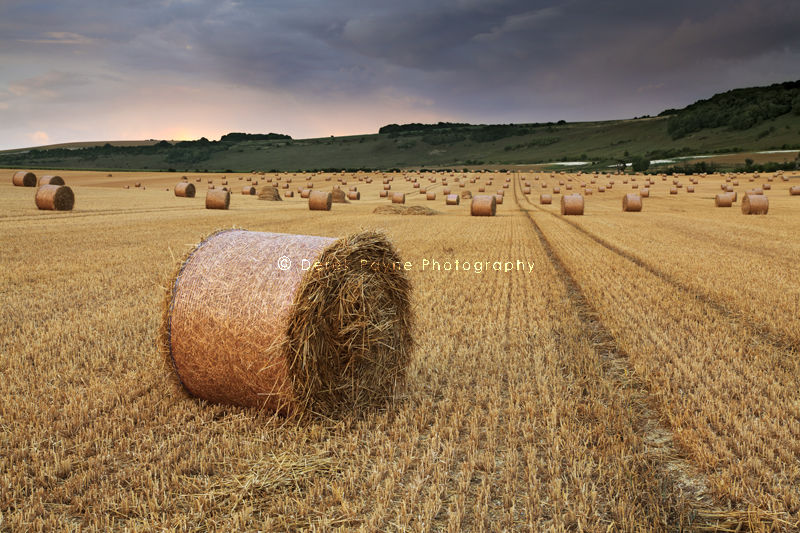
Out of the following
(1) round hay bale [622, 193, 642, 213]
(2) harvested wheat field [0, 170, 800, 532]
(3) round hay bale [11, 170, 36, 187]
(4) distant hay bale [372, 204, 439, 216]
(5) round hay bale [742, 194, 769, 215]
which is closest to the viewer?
(2) harvested wheat field [0, 170, 800, 532]

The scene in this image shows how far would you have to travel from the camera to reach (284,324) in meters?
4.25

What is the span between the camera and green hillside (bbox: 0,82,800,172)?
114 meters

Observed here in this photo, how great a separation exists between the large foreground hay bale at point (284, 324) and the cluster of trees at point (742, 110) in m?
142

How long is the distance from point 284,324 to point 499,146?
163932 millimetres

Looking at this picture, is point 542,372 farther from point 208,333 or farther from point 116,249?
point 116,249

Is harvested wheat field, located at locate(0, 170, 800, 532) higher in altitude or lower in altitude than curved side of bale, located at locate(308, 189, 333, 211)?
lower

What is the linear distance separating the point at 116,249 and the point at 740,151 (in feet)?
365

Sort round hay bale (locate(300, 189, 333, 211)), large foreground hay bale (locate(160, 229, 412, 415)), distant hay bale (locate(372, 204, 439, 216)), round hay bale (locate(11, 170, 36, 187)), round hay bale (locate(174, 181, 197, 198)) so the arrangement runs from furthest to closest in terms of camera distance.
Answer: round hay bale (locate(174, 181, 197, 198)), round hay bale (locate(11, 170, 36, 187)), round hay bale (locate(300, 189, 333, 211)), distant hay bale (locate(372, 204, 439, 216)), large foreground hay bale (locate(160, 229, 412, 415))

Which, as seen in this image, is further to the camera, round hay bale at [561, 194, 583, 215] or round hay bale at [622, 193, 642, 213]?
round hay bale at [622, 193, 642, 213]

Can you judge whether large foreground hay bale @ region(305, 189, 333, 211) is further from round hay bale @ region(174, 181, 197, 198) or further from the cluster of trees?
the cluster of trees

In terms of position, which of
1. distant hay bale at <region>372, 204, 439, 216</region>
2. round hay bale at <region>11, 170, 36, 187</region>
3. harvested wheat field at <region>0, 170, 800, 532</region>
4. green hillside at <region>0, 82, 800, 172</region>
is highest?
green hillside at <region>0, 82, 800, 172</region>

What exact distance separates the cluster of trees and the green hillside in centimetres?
23

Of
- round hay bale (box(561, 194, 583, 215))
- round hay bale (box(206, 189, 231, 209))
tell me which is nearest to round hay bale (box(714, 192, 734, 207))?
round hay bale (box(561, 194, 583, 215))

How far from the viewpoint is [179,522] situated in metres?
3.08
